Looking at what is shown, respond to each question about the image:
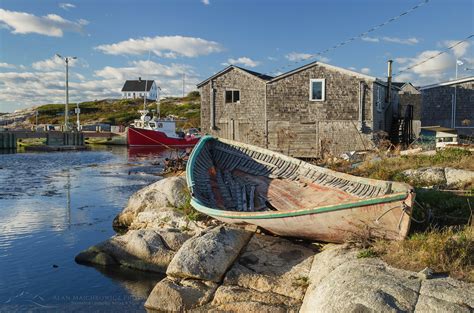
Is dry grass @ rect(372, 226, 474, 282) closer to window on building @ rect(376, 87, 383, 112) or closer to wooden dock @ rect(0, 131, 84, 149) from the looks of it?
window on building @ rect(376, 87, 383, 112)

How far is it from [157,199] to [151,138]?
123 feet

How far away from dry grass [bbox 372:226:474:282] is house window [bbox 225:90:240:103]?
71.5 feet

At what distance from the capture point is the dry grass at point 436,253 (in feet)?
20.6

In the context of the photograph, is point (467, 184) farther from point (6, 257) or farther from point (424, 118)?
point (424, 118)

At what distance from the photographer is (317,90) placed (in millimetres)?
25812

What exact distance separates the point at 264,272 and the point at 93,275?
12.7 ft

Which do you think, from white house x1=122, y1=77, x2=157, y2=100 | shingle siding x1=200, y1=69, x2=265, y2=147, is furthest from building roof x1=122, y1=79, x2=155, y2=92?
shingle siding x1=200, y1=69, x2=265, y2=147

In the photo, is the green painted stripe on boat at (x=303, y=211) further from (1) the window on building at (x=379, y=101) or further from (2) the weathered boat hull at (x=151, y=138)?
(2) the weathered boat hull at (x=151, y=138)

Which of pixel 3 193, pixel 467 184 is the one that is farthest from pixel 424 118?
pixel 3 193

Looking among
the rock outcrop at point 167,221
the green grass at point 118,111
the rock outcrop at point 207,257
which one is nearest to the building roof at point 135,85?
the green grass at point 118,111

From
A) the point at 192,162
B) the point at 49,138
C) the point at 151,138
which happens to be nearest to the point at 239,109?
the point at 192,162

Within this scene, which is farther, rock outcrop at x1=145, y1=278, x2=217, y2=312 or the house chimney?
the house chimney

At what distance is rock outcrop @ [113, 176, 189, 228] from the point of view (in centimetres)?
1248

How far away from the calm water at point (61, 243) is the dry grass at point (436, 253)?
4.43 metres
